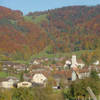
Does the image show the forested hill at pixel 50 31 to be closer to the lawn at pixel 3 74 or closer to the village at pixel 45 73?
the village at pixel 45 73

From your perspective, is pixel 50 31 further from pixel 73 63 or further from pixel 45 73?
pixel 45 73

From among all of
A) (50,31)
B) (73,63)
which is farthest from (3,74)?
(50,31)

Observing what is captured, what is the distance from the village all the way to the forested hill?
42.5 ft

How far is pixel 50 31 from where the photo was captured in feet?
312

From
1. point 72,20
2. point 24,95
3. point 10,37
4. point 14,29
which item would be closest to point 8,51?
point 10,37

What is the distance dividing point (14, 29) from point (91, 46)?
30.2 metres

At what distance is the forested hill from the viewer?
68.3 metres

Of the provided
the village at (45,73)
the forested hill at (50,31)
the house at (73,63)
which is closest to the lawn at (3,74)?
the village at (45,73)

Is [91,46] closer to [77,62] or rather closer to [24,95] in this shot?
[77,62]

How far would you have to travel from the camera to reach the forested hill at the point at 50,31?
68.3 m

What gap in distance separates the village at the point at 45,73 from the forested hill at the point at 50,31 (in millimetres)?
12953

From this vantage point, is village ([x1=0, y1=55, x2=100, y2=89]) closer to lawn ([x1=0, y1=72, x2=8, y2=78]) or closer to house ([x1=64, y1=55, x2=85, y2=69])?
house ([x1=64, y1=55, x2=85, y2=69])

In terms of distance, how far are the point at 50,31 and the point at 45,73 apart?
57719mm

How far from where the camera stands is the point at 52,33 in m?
92.1
